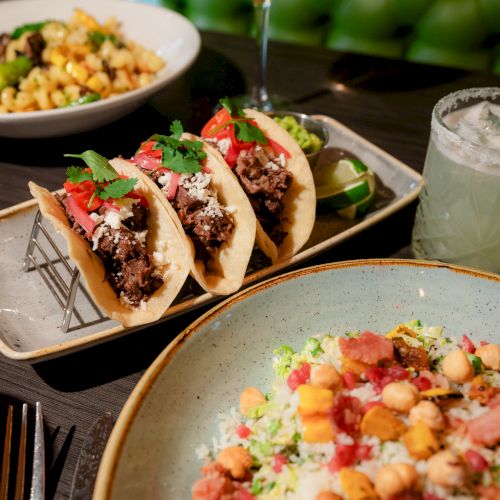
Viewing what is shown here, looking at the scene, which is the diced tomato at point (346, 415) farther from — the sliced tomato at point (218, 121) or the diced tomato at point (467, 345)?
the sliced tomato at point (218, 121)

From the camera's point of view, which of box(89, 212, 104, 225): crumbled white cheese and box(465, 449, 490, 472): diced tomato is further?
box(89, 212, 104, 225): crumbled white cheese

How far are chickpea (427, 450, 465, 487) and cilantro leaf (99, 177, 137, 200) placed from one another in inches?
53.2

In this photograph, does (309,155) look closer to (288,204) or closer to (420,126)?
(288,204)

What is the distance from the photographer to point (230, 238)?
7.34ft

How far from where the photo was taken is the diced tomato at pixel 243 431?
1671 millimetres

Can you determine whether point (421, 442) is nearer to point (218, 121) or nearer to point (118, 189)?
point (118, 189)

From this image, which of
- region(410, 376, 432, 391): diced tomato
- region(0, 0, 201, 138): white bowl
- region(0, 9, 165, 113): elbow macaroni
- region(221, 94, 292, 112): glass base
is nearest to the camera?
region(410, 376, 432, 391): diced tomato

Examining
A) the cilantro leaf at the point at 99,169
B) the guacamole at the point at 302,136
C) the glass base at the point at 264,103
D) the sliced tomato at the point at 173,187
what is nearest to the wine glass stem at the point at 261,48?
the glass base at the point at 264,103

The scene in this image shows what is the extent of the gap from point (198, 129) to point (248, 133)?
109 cm

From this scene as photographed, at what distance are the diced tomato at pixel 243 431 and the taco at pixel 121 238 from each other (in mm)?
540

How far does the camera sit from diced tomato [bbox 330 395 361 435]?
154cm

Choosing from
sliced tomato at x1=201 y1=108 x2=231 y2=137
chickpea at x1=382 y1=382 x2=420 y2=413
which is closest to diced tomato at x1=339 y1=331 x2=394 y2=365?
chickpea at x1=382 y1=382 x2=420 y2=413

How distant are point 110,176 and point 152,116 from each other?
5.14 feet

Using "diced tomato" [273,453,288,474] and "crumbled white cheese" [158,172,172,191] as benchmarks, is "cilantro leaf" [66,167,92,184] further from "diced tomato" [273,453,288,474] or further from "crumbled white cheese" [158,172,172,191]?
"diced tomato" [273,453,288,474]
